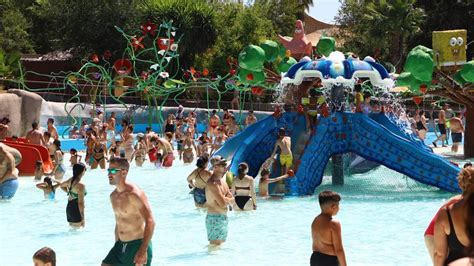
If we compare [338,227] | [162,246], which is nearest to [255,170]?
[162,246]

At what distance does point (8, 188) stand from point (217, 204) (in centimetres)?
512

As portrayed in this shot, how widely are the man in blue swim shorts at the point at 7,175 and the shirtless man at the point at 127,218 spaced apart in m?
6.78

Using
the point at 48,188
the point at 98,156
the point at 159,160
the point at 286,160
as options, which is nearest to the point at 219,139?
the point at 159,160

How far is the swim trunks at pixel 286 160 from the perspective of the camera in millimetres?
13258

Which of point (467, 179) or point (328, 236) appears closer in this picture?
point (467, 179)

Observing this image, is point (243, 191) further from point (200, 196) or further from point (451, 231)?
point (451, 231)

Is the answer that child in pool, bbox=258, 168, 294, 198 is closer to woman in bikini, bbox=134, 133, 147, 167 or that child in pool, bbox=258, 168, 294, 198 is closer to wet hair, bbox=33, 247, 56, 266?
woman in bikini, bbox=134, 133, 147, 167

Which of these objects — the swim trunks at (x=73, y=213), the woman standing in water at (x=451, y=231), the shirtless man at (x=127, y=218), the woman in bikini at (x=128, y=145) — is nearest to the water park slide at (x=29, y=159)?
the woman in bikini at (x=128, y=145)

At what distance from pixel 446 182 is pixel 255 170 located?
125 inches

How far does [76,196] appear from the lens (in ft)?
31.6

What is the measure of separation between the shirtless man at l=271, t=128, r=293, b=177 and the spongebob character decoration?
584cm

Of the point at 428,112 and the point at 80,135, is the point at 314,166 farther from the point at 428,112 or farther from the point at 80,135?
the point at 428,112

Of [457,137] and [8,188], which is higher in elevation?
[457,137]

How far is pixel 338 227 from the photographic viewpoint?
520 cm
